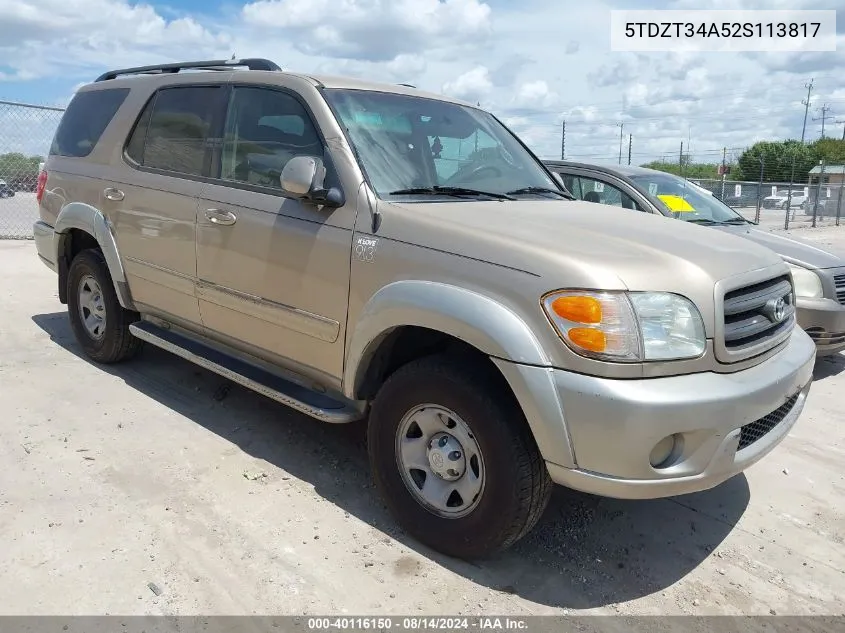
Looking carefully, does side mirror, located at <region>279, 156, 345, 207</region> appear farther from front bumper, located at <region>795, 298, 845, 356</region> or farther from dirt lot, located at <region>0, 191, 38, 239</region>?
dirt lot, located at <region>0, 191, 38, 239</region>

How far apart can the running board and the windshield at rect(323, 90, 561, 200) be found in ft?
3.50

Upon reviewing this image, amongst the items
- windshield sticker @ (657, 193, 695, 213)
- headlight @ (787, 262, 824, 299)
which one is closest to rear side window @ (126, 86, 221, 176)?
windshield sticker @ (657, 193, 695, 213)

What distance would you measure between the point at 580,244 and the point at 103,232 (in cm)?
347

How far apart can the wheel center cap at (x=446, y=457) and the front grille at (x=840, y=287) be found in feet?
13.7

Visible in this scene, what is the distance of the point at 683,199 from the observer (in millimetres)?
6707

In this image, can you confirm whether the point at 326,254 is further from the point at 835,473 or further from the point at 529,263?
the point at 835,473

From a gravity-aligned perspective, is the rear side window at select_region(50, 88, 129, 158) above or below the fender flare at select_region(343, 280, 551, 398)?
above

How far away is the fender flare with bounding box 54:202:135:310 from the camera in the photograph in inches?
187

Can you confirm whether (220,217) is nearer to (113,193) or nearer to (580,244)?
(113,193)

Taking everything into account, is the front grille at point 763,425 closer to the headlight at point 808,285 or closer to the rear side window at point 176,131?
the headlight at point 808,285

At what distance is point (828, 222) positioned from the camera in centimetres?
2503

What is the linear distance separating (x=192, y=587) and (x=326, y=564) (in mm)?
540

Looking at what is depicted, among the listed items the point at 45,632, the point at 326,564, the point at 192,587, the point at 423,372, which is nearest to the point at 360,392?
the point at 423,372

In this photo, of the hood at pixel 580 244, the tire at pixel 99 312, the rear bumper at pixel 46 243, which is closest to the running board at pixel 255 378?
the tire at pixel 99 312
